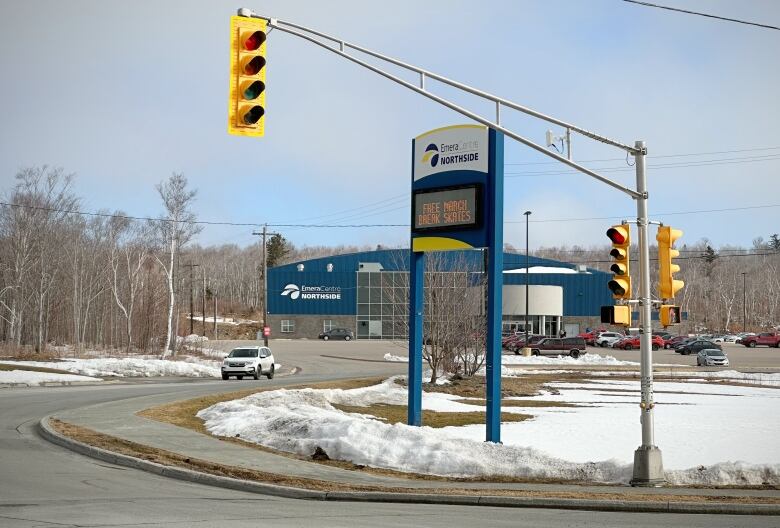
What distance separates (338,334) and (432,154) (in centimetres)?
8198

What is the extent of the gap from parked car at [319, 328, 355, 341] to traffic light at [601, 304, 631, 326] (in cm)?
8794

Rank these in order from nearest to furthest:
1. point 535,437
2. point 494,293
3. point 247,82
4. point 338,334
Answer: point 247,82
point 494,293
point 535,437
point 338,334

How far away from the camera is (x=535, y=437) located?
2220 centimetres

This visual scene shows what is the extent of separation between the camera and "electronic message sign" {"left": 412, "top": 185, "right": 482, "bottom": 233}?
20234mm

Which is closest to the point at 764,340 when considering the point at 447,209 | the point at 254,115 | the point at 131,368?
the point at 131,368

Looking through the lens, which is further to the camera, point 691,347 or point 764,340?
point 764,340

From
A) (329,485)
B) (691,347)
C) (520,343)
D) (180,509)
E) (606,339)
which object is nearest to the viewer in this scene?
(180,509)

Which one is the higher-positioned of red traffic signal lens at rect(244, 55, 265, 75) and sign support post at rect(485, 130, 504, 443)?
red traffic signal lens at rect(244, 55, 265, 75)

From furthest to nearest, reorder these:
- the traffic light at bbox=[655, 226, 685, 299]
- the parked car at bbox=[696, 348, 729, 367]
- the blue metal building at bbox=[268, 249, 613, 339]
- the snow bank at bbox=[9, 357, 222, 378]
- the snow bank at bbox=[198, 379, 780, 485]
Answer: the blue metal building at bbox=[268, 249, 613, 339] → the parked car at bbox=[696, 348, 729, 367] → the snow bank at bbox=[9, 357, 222, 378] → the snow bank at bbox=[198, 379, 780, 485] → the traffic light at bbox=[655, 226, 685, 299]

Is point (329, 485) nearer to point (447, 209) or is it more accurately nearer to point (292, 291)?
point (447, 209)

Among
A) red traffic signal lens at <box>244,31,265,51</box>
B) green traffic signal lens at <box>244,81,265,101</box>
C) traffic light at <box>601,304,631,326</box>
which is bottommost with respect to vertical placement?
traffic light at <box>601,304,631,326</box>

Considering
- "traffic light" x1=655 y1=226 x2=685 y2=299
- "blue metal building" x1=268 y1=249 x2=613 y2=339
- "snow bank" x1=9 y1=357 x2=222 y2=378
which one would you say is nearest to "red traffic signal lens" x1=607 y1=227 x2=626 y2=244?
"traffic light" x1=655 y1=226 x2=685 y2=299

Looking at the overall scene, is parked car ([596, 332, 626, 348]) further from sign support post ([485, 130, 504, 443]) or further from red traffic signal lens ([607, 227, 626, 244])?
red traffic signal lens ([607, 227, 626, 244])

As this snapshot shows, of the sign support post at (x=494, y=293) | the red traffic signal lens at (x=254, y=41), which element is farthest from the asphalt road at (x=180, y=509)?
the sign support post at (x=494, y=293)
